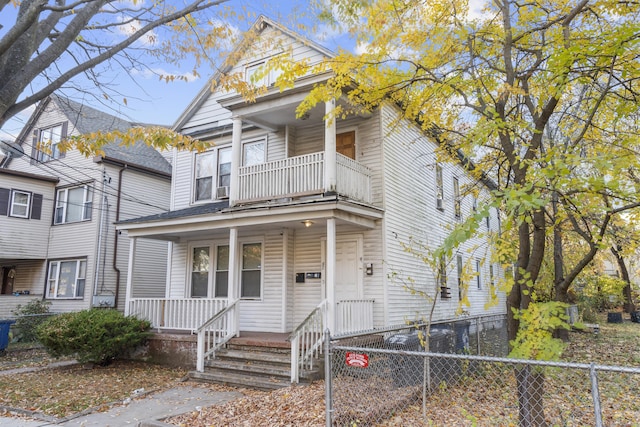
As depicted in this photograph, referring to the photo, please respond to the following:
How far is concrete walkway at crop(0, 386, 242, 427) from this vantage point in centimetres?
651

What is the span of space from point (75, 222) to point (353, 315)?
→ 1415 centimetres

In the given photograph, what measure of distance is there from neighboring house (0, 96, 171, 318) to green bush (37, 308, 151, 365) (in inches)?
278

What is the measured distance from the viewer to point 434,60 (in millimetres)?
7742

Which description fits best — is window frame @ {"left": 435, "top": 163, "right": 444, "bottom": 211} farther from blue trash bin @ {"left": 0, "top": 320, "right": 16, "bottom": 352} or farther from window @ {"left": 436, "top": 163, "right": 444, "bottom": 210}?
blue trash bin @ {"left": 0, "top": 320, "right": 16, "bottom": 352}

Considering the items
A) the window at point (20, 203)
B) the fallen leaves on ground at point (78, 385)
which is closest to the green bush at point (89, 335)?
the fallen leaves on ground at point (78, 385)

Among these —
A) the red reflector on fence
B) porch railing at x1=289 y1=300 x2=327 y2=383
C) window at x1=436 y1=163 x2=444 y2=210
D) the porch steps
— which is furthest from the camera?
window at x1=436 y1=163 x2=444 y2=210

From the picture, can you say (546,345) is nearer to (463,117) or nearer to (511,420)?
(511,420)

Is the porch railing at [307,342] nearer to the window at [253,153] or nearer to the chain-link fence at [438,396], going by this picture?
the chain-link fence at [438,396]

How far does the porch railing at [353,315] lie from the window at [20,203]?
626 inches

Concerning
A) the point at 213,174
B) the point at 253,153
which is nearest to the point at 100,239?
the point at 213,174

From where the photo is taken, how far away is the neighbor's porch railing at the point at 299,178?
34.0ft

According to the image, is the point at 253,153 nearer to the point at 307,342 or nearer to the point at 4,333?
the point at 307,342

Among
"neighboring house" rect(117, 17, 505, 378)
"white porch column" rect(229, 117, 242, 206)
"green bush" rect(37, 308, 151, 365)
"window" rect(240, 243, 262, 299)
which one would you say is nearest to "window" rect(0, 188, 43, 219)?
"neighboring house" rect(117, 17, 505, 378)

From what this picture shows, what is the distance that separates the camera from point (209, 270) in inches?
536
